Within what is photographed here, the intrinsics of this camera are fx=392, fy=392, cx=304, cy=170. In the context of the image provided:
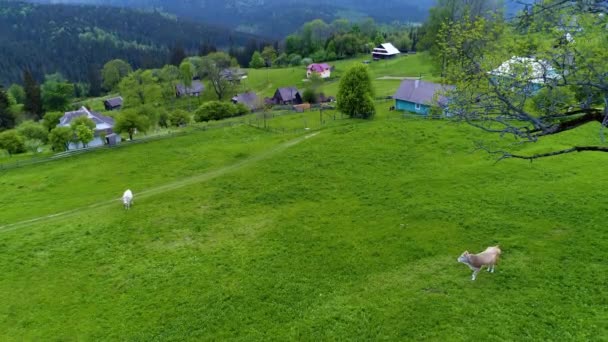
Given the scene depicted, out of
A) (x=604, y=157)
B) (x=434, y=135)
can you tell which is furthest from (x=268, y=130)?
(x=604, y=157)

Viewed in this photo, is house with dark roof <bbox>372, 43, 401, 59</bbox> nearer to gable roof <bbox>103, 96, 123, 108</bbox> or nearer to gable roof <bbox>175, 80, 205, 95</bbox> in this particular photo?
gable roof <bbox>175, 80, 205, 95</bbox>

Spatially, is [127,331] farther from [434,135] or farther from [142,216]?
[434,135]

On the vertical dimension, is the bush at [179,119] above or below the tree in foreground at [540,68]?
below

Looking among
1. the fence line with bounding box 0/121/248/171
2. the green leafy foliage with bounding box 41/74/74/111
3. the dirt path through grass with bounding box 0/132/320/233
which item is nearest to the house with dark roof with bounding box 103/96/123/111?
the green leafy foliage with bounding box 41/74/74/111

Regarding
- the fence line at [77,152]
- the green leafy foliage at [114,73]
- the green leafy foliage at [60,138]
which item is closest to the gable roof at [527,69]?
the fence line at [77,152]

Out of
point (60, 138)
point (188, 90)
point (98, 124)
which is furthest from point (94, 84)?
point (60, 138)

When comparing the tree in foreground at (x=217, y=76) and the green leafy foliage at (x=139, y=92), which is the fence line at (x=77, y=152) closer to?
the green leafy foliage at (x=139, y=92)
